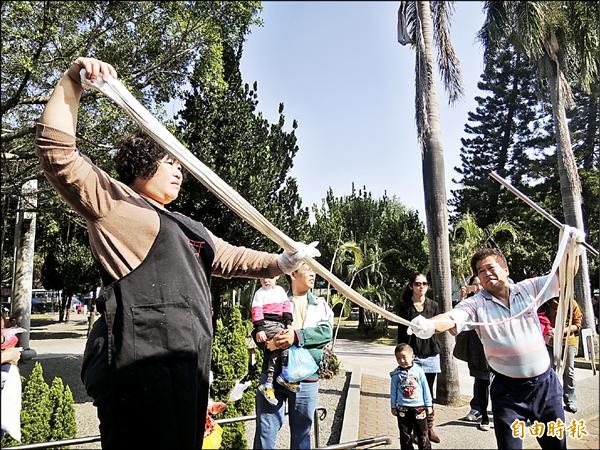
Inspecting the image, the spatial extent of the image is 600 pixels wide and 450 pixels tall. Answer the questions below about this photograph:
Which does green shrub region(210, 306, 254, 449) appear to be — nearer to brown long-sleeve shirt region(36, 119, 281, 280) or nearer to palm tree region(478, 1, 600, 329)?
brown long-sleeve shirt region(36, 119, 281, 280)

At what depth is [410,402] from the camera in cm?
362

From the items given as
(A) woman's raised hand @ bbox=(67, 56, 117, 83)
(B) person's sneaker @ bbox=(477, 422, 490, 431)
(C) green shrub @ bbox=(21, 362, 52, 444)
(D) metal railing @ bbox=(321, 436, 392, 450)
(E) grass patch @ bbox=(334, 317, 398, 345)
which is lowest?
(E) grass patch @ bbox=(334, 317, 398, 345)

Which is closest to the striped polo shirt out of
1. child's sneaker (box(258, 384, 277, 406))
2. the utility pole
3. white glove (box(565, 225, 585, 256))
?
white glove (box(565, 225, 585, 256))

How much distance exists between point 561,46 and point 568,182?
112 inches

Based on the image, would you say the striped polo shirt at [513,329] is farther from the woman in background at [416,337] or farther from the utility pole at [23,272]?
the utility pole at [23,272]

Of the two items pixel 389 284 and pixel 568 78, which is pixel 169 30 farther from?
pixel 389 284

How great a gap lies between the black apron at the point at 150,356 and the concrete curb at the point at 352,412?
11.7 ft

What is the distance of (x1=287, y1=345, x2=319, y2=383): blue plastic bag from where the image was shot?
2.88m

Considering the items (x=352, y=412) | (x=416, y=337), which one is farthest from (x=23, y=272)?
(x=416, y=337)

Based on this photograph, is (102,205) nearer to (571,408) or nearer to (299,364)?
(299,364)

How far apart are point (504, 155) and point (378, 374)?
58.7 ft

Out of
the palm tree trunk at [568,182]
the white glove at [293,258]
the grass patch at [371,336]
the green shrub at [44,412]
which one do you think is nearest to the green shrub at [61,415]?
the green shrub at [44,412]

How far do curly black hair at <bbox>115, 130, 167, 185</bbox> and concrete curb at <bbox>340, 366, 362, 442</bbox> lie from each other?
3762mm

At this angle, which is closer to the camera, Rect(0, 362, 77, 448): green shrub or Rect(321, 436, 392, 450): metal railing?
Rect(321, 436, 392, 450): metal railing
